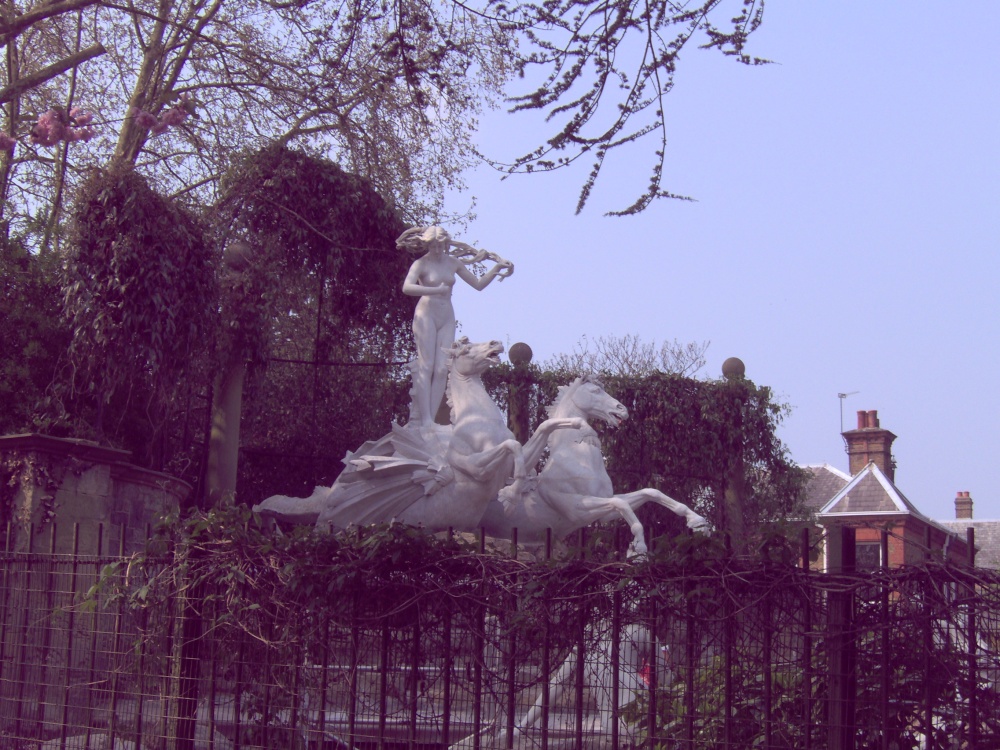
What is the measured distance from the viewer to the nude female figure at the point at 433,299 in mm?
10359

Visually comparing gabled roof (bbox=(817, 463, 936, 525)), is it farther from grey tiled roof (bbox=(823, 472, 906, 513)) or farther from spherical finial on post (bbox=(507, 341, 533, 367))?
spherical finial on post (bbox=(507, 341, 533, 367))

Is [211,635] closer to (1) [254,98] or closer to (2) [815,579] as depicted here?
(2) [815,579]

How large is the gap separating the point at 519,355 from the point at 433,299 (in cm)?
473

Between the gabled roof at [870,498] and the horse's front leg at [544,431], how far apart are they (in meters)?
14.3

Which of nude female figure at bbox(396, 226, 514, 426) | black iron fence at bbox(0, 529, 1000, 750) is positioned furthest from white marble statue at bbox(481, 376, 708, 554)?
black iron fence at bbox(0, 529, 1000, 750)

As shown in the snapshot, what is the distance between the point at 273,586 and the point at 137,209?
7.37 meters

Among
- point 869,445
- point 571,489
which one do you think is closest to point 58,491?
point 571,489

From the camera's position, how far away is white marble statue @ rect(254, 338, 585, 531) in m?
9.17

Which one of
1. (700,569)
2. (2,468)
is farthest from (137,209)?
(700,569)

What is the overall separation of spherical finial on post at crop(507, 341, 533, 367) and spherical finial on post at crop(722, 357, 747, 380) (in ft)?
10.2

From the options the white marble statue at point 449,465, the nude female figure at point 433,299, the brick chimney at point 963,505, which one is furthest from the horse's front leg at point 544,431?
the brick chimney at point 963,505

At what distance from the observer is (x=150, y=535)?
504 centimetres

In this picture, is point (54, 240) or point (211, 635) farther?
point (54, 240)

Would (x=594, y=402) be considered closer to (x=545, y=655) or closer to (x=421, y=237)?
(x=421, y=237)
